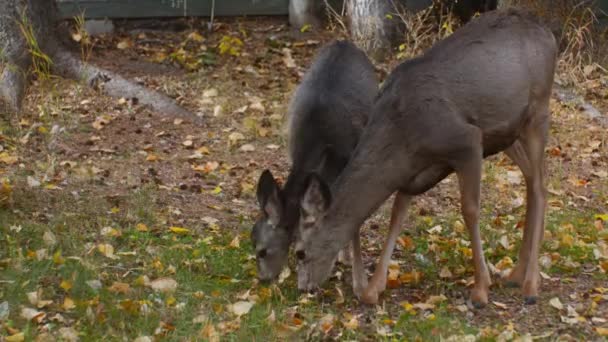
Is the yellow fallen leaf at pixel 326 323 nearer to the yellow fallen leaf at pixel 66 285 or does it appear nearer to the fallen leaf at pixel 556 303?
the fallen leaf at pixel 556 303

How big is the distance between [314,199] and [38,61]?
555 centimetres

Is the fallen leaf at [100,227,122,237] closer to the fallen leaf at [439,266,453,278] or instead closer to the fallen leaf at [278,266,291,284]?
the fallen leaf at [278,266,291,284]

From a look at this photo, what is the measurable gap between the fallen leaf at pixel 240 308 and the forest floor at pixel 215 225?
0.01 meters

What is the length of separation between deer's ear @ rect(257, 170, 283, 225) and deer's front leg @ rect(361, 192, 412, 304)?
0.75 meters

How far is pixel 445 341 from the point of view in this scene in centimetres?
654

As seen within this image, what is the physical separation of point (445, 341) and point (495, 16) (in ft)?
8.30

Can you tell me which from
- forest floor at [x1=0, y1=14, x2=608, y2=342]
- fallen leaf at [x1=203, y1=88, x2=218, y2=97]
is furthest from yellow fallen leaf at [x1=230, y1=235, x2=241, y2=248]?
fallen leaf at [x1=203, y1=88, x2=218, y2=97]

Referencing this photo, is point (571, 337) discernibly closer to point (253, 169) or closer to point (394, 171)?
point (394, 171)

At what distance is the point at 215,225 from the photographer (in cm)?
922

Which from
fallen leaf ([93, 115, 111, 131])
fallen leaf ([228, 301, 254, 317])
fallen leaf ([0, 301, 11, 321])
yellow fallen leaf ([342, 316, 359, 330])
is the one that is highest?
fallen leaf ([0, 301, 11, 321])

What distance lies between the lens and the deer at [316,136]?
25.7ft

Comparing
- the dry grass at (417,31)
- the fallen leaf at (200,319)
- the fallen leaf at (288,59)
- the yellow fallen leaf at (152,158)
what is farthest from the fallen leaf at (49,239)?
the fallen leaf at (288,59)

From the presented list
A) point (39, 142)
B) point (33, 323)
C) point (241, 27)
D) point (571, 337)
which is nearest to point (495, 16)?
point (571, 337)

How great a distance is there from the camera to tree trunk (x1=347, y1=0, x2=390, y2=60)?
1361 cm
